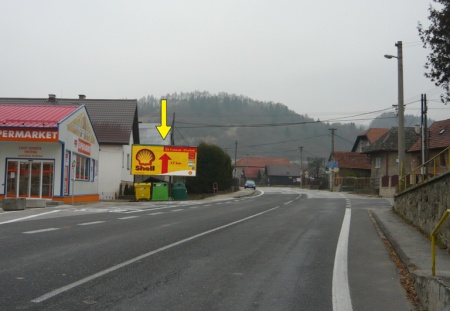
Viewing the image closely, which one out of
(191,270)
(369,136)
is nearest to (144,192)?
(191,270)

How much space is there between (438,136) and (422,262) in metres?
43.3

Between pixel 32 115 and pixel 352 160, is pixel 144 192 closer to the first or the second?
pixel 32 115

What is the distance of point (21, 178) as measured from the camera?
88.6 feet

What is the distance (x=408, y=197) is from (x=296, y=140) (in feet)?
306

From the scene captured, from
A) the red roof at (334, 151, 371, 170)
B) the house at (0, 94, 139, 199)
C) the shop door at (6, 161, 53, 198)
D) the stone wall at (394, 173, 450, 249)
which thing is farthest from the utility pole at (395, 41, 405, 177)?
the red roof at (334, 151, 371, 170)

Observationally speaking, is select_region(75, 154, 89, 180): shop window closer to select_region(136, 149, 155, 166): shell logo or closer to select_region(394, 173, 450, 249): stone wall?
select_region(136, 149, 155, 166): shell logo

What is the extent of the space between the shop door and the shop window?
3.10 m

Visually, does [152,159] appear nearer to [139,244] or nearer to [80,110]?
[80,110]

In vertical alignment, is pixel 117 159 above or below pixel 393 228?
above

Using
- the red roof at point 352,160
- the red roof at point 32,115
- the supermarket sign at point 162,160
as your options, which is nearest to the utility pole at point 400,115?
the red roof at point 32,115

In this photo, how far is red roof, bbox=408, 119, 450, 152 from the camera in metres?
46.0

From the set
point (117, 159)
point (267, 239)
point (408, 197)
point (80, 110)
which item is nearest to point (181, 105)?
point (117, 159)

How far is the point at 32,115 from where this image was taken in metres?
27.1

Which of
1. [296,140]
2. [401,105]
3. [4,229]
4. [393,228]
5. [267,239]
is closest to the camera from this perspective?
[267,239]
